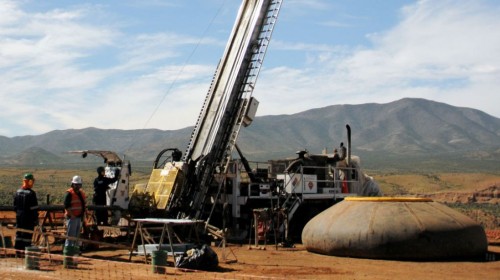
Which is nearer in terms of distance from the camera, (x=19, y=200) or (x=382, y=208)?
(x=19, y=200)

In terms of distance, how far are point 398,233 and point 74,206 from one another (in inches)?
312

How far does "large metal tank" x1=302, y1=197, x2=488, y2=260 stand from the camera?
1712cm

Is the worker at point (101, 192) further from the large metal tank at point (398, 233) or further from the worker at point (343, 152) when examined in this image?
the worker at point (343, 152)

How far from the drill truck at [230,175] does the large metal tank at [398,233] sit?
3512mm

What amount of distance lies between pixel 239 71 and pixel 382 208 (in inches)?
281

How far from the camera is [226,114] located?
22547 mm

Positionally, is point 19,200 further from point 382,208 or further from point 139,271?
point 382,208

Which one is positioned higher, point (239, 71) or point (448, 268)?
point (239, 71)

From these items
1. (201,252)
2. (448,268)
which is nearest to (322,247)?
(448,268)

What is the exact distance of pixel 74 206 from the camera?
591 inches

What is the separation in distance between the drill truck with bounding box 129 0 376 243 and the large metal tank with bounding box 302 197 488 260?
351 centimetres

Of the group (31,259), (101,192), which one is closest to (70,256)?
(31,259)

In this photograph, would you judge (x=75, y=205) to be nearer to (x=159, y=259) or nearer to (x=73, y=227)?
(x=73, y=227)

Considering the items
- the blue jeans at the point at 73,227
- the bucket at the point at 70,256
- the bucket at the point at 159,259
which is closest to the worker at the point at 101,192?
the blue jeans at the point at 73,227
